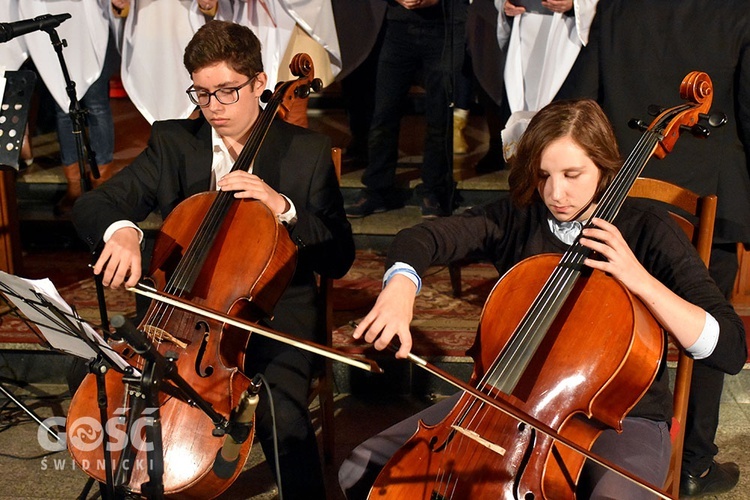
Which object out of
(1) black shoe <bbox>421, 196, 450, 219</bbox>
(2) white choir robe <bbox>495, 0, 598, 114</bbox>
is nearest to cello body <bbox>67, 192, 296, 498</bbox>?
(2) white choir robe <bbox>495, 0, 598, 114</bbox>

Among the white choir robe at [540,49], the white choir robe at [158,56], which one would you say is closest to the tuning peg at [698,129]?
the white choir robe at [540,49]

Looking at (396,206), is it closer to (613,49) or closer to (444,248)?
(613,49)

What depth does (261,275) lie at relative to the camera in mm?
2025

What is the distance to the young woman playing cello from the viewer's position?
1.68 metres

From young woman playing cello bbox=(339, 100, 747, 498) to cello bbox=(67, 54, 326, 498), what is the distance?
11.5 inches

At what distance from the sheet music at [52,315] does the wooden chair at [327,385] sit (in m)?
0.86

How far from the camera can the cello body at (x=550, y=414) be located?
162 centimetres

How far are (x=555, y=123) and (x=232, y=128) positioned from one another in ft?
2.80

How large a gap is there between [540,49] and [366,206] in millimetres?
1029

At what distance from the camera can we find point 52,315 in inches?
65.5

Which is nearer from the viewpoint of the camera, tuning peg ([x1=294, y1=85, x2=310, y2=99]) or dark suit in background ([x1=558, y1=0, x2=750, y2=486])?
tuning peg ([x1=294, y1=85, x2=310, y2=99])

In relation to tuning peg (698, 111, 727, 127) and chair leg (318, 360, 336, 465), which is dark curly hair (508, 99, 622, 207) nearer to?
tuning peg (698, 111, 727, 127)

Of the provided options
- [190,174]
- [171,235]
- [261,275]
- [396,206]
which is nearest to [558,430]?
[261,275]

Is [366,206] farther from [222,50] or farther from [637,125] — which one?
[637,125]
